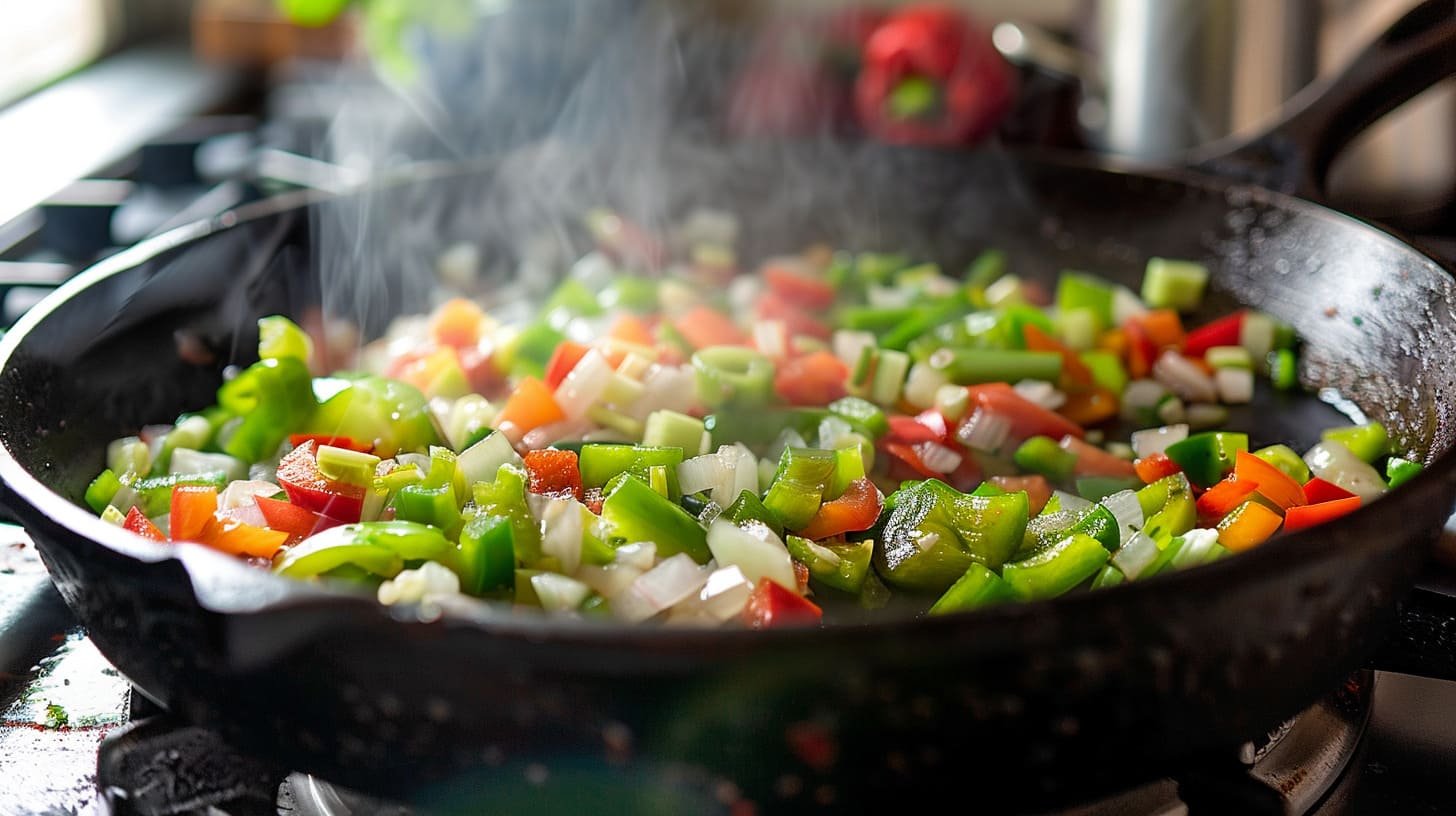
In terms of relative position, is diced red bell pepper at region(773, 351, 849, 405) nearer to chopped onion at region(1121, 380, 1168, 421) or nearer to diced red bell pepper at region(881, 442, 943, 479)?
diced red bell pepper at region(881, 442, 943, 479)

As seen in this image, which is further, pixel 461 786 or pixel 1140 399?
pixel 1140 399

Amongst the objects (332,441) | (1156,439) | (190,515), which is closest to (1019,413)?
(1156,439)

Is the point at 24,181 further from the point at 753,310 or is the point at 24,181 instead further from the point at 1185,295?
the point at 1185,295

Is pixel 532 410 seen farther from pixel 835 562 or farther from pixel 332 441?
pixel 835 562

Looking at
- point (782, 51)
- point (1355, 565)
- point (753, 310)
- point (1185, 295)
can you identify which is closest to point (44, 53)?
point (782, 51)

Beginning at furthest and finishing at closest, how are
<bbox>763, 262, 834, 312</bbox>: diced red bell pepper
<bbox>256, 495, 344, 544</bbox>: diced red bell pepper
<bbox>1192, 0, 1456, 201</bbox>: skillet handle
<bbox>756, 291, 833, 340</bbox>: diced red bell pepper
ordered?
<bbox>763, 262, 834, 312</bbox>: diced red bell pepper → <bbox>756, 291, 833, 340</bbox>: diced red bell pepper → <bbox>1192, 0, 1456, 201</bbox>: skillet handle → <bbox>256, 495, 344, 544</bbox>: diced red bell pepper

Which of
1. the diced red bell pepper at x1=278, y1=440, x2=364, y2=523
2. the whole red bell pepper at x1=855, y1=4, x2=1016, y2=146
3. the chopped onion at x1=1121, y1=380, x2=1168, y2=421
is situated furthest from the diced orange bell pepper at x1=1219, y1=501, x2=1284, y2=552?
the whole red bell pepper at x1=855, y1=4, x2=1016, y2=146
